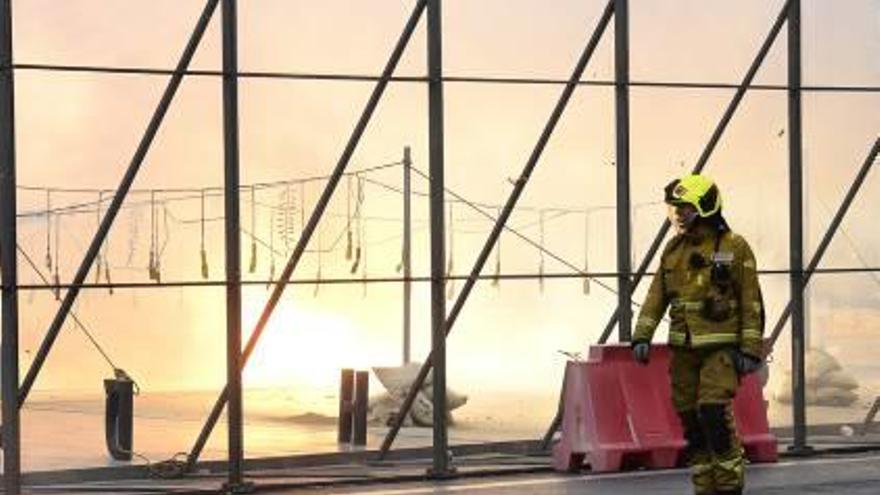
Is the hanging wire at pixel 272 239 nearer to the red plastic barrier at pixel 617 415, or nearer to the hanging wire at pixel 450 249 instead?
the hanging wire at pixel 450 249

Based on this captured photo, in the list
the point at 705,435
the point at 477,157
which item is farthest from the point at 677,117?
the point at 705,435

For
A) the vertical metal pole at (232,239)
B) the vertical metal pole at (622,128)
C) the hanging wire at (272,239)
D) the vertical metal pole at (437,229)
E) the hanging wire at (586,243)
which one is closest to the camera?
the vertical metal pole at (232,239)

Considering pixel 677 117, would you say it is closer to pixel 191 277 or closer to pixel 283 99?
pixel 283 99

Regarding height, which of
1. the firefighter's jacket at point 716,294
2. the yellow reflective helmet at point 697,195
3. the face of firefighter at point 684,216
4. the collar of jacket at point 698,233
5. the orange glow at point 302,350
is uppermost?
the yellow reflective helmet at point 697,195

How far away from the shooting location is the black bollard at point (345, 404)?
16.3 m

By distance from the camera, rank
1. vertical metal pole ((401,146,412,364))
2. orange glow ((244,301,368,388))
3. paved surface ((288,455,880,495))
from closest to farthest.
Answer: paved surface ((288,455,880,495)) → orange glow ((244,301,368,388)) → vertical metal pole ((401,146,412,364))

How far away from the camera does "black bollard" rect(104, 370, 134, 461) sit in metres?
14.0

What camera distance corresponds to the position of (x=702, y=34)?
652 inches

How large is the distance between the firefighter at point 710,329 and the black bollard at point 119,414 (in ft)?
18.4

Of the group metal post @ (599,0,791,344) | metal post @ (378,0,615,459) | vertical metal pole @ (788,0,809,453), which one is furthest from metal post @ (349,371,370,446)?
vertical metal pole @ (788,0,809,453)

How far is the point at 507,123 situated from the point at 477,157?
1.63ft

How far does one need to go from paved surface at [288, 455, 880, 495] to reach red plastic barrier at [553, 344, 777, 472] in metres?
0.16

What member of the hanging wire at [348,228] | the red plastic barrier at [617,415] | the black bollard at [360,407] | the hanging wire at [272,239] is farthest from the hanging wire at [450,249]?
the red plastic barrier at [617,415]

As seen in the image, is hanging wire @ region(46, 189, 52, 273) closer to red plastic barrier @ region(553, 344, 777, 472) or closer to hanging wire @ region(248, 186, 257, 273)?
hanging wire @ region(248, 186, 257, 273)
